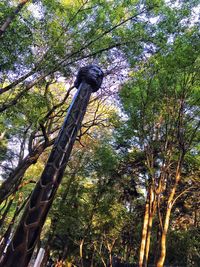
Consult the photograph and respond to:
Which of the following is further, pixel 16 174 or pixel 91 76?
pixel 16 174

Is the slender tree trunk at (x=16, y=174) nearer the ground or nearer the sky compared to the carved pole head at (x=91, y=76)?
nearer the sky

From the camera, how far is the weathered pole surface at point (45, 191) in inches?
57.0

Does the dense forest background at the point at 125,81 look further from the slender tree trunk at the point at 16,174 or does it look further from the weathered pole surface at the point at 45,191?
the weathered pole surface at the point at 45,191

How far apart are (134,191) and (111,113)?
18.1 ft

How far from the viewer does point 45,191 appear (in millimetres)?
1605

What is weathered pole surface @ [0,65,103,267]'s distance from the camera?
4.75ft

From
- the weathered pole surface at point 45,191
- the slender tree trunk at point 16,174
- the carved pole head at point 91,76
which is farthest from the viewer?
the slender tree trunk at point 16,174

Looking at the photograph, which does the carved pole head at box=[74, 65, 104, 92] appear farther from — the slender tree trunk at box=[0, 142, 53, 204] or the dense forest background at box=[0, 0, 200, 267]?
the slender tree trunk at box=[0, 142, 53, 204]

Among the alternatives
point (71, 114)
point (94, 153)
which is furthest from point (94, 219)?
point (71, 114)

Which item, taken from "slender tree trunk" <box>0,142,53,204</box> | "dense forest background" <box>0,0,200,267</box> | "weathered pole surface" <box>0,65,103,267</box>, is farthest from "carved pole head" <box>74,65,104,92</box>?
"slender tree trunk" <box>0,142,53,204</box>

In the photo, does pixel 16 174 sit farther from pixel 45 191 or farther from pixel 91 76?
pixel 45 191

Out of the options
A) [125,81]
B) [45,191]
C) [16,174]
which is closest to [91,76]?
[45,191]

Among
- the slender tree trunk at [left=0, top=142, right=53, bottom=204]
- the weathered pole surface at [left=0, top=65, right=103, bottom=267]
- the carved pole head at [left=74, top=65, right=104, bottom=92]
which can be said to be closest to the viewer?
the weathered pole surface at [left=0, top=65, right=103, bottom=267]

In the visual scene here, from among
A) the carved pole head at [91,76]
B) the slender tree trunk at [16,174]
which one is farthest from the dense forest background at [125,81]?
the carved pole head at [91,76]
